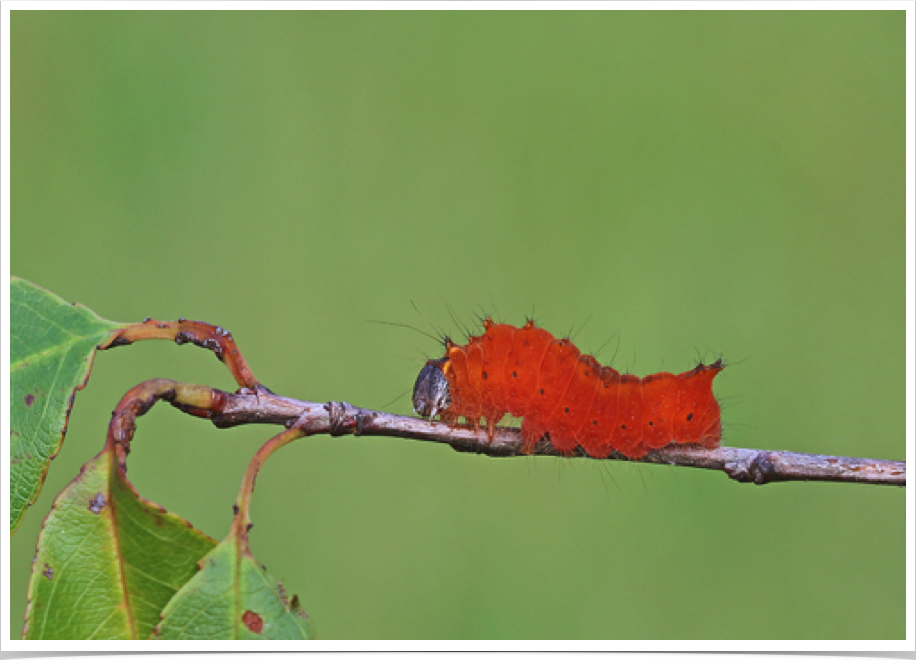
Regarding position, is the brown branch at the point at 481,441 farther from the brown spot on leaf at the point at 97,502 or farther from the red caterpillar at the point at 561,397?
the brown spot on leaf at the point at 97,502

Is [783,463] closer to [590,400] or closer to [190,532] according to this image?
[590,400]

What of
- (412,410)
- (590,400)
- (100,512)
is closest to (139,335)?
(100,512)

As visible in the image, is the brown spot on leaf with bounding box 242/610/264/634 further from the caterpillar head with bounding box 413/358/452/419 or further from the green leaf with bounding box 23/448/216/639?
the caterpillar head with bounding box 413/358/452/419

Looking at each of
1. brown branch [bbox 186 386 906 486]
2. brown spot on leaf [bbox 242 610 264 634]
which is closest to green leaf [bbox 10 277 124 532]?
brown branch [bbox 186 386 906 486]

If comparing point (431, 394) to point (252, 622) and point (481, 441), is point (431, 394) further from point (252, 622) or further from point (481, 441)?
point (252, 622)

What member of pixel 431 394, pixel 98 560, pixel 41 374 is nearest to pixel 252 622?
pixel 98 560
